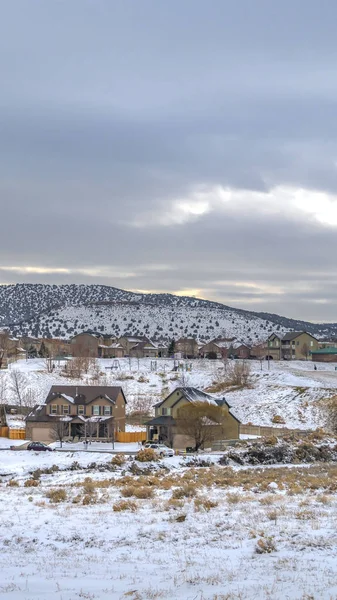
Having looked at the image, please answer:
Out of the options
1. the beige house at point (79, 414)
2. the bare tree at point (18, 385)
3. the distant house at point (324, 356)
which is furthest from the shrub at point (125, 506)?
the distant house at point (324, 356)

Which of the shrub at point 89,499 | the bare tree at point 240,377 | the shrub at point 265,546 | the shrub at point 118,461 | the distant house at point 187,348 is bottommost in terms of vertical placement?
the shrub at point 118,461

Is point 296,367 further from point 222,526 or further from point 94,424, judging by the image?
point 222,526

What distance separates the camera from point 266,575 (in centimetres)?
1390

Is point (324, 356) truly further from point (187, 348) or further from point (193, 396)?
point (193, 396)

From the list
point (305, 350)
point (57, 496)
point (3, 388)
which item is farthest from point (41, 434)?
point (305, 350)

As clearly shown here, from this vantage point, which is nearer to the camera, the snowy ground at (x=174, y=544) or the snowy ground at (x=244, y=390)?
the snowy ground at (x=174, y=544)

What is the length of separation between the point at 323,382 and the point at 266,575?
280 ft

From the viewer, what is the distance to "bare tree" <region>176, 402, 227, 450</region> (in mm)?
64062

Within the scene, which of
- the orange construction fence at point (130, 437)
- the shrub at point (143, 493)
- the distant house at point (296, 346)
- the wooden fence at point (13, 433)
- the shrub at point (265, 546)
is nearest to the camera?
the shrub at point (265, 546)

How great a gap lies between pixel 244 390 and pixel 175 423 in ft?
105

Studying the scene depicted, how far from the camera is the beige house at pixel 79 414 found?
71.3m

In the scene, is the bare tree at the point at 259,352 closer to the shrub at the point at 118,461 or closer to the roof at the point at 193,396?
the roof at the point at 193,396

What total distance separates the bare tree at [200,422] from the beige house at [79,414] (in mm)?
9877

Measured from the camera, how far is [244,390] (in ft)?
319
